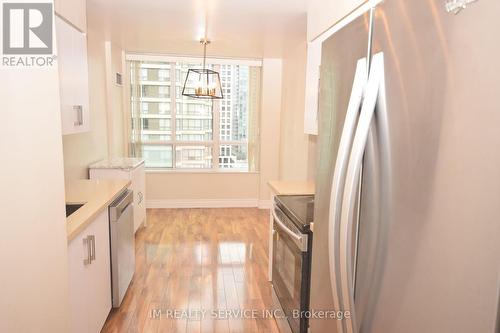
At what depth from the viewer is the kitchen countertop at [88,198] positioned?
6.34ft

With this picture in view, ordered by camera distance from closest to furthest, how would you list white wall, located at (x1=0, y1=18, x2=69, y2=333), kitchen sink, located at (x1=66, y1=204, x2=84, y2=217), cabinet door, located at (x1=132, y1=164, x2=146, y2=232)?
white wall, located at (x1=0, y1=18, x2=69, y2=333), kitchen sink, located at (x1=66, y1=204, x2=84, y2=217), cabinet door, located at (x1=132, y1=164, x2=146, y2=232)

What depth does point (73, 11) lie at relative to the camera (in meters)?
2.41

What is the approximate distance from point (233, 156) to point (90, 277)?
412 centimetres

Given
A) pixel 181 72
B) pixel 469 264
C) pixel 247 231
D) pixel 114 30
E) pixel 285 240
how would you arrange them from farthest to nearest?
pixel 181 72 → pixel 247 231 → pixel 114 30 → pixel 285 240 → pixel 469 264

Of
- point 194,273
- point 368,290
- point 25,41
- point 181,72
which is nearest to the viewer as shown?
point 368,290

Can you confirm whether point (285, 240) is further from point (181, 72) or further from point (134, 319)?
point (181, 72)

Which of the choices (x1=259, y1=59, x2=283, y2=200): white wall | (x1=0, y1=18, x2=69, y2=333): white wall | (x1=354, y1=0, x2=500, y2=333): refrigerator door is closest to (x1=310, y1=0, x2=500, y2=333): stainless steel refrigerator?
(x1=354, y1=0, x2=500, y2=333): refrigerator door

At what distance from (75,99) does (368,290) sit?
234cm

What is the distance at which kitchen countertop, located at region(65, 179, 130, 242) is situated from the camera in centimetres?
193

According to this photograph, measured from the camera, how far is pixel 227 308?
2826 mm

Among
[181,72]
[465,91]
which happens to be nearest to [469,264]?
[465,91]

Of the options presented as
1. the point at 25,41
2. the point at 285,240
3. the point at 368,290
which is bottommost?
the point at 285,240

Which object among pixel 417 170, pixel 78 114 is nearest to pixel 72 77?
pixel 78 114

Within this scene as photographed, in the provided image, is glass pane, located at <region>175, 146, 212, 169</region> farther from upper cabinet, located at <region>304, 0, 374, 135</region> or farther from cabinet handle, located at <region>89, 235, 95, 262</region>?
cabinet handle, located at <region>89, 235, 95, 262</region>
